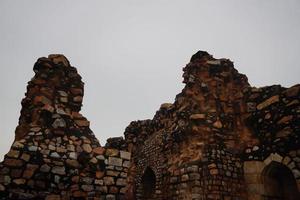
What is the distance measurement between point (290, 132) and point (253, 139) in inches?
42.0

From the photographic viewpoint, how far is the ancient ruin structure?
434cm

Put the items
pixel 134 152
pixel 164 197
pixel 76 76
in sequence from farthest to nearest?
pixel 134 152, pixel 164 197, pixel 76 76

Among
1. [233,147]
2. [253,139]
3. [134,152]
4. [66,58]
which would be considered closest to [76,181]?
[66,58]

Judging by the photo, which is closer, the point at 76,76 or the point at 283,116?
the point at 76,76

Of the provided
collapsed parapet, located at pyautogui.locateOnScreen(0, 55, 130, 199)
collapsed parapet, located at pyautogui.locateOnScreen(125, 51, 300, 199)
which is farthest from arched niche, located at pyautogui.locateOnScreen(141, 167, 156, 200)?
collapsed parapet, located at pyautogui.locateOnScreen(0, 55, 130, 199)

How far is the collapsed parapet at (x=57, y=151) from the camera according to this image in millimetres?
4102

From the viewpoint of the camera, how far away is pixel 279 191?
673 centimetres

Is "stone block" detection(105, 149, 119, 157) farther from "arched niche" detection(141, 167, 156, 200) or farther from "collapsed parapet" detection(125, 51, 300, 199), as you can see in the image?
"arched niche" detection(141, 167, 156, 200)

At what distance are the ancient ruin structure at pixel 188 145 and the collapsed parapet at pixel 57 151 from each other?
2 centimetres

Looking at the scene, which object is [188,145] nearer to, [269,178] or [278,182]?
[269,178]

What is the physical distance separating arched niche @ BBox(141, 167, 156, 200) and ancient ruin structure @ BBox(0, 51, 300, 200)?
183 cm

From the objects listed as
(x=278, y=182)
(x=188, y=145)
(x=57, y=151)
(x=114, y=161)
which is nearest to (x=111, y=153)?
(x=114, y=161)

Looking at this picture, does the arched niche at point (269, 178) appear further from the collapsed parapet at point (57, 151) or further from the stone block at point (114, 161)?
the stone block at point (114, 161)

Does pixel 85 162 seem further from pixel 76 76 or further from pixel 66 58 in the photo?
pixel 66 58
